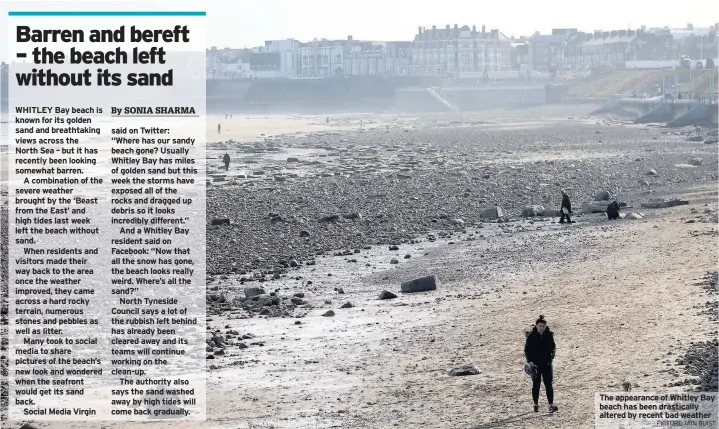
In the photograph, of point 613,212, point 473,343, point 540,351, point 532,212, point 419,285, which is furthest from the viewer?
point 532,212

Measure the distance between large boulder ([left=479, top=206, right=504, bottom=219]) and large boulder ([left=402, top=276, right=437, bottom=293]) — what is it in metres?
13.8

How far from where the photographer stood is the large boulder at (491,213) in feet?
133

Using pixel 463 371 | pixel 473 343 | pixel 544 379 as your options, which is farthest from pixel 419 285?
pixel 544 379

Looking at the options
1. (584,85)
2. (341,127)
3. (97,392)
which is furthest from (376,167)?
(584,85)

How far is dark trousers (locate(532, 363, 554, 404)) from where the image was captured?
1598 cm

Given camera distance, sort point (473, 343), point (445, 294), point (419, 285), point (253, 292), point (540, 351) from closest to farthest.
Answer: point (540, 351), point (473, 343), point (445, 294), point (253, 292), point (419, 285)

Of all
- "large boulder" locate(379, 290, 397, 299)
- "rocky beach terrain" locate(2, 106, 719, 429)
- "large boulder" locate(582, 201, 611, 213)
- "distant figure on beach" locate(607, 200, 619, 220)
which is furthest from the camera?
"large boulder" locate(582, 201, 611, 213)

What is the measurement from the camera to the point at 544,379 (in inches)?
632

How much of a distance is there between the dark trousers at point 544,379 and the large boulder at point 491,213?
2444 centimetres

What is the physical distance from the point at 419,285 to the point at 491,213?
14201mm

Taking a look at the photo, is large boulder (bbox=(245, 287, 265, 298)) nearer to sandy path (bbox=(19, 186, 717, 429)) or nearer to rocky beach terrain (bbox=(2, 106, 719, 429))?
rocky beach terrain (bbox=(2, 106, 719, 429))

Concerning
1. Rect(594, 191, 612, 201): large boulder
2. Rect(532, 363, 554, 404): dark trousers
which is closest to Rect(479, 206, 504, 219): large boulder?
Rect(594, 191, 612, 201): large boulder

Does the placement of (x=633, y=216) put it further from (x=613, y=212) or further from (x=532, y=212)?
(x=532, y=212)

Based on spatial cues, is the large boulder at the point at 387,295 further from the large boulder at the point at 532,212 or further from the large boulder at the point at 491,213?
the large boulder at the point at 532,212
